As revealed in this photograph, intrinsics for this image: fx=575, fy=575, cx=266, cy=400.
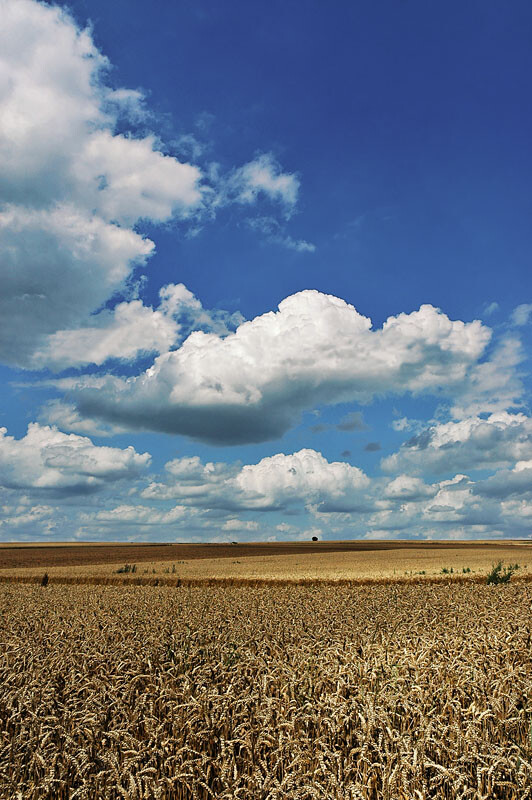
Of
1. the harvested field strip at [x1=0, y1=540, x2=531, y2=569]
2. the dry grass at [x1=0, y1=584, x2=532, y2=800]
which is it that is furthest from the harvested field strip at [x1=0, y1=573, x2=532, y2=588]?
the harvested field strip at [x1=0, y1=540, x2=531, y2=569]

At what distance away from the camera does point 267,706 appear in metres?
7.04

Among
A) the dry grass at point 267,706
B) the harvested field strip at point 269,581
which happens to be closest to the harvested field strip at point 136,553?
the harvested field strip at point 269,581

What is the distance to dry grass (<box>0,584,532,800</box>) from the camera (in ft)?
17.2

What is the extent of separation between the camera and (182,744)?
6340 mm

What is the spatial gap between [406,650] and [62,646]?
6347 mm

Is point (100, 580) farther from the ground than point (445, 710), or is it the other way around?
point (445, 710)

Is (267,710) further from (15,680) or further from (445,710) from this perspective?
(15,680)

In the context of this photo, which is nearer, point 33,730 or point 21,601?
point 33,730

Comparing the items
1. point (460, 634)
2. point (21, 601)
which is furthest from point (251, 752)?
point (21, 601)

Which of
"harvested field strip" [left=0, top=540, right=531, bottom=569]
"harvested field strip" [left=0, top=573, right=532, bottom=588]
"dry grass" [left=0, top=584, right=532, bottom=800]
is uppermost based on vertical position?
"dry grass" [left=0, top=584, right=532, bottom=800]

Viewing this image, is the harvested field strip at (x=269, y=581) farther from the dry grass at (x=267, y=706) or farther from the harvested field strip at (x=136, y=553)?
the harvested field strip at (x=136, y=553)

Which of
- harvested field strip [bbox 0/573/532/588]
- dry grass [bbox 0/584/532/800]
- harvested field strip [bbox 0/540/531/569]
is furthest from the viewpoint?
harvested field strip [bbox 0/540/531/569]

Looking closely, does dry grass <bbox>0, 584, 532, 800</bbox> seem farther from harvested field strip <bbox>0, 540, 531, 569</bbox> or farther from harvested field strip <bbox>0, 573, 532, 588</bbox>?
harvested field strip <bbox>0, 540, 531, 569</bbox>

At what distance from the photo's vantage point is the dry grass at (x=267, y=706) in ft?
17.2
